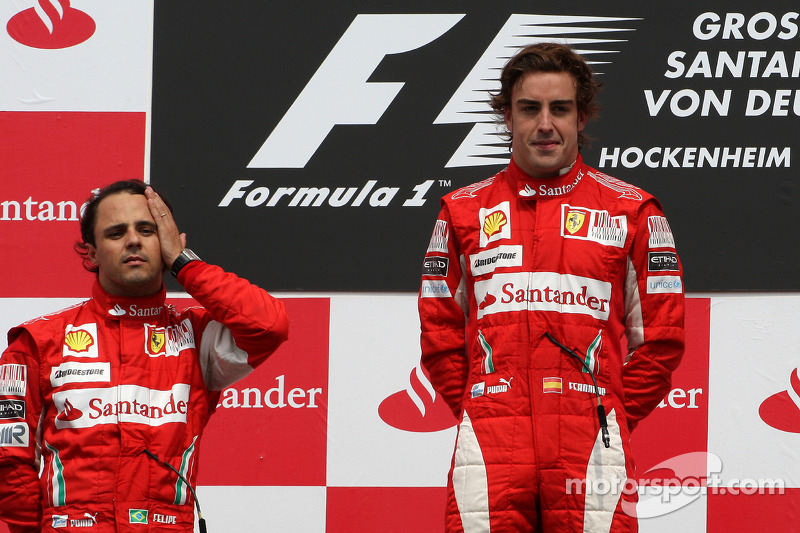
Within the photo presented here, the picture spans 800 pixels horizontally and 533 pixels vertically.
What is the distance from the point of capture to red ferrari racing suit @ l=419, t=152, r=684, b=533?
6.59ft

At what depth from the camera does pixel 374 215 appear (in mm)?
3121

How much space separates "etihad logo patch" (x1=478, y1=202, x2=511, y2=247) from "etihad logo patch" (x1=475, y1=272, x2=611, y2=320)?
98mm

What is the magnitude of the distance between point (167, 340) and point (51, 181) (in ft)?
4.19

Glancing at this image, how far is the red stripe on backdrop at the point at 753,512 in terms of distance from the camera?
9.84ft

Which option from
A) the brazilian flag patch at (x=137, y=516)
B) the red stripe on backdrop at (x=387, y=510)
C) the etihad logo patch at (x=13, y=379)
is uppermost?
the etihad logo patch at (x=13, y=379)

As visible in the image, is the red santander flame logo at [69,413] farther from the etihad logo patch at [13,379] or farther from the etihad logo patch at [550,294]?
the etihad logo patch at [550,294]

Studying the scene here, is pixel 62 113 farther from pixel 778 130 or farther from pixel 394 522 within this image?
pixel 778 130

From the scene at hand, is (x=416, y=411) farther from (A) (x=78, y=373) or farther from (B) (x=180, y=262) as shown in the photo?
(A) (x=78, y=373)

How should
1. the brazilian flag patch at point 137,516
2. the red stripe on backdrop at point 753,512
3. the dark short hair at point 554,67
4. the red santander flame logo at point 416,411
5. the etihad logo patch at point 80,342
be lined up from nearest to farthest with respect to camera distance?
the brazilian flag patch at point 137,516
the etihad logo patch at point 80,342
the dark short hair at point 554,67
the red stripe on backdrop at point 753,512
the red santander flame logo at point 416,411

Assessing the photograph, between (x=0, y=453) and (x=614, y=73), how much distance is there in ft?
6.89

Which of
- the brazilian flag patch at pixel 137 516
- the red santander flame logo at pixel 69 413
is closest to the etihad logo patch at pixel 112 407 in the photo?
the red santander flame logo at pixel 69 413

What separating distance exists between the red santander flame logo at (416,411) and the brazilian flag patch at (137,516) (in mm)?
1195

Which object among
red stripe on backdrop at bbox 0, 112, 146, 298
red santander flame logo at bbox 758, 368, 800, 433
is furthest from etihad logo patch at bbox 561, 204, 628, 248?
red stripe on backdrop at bbox 0, 112, 146, 298

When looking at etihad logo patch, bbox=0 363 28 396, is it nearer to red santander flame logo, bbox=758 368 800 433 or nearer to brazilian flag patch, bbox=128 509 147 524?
brazilian flag patch, bbox=128 509 147 524
